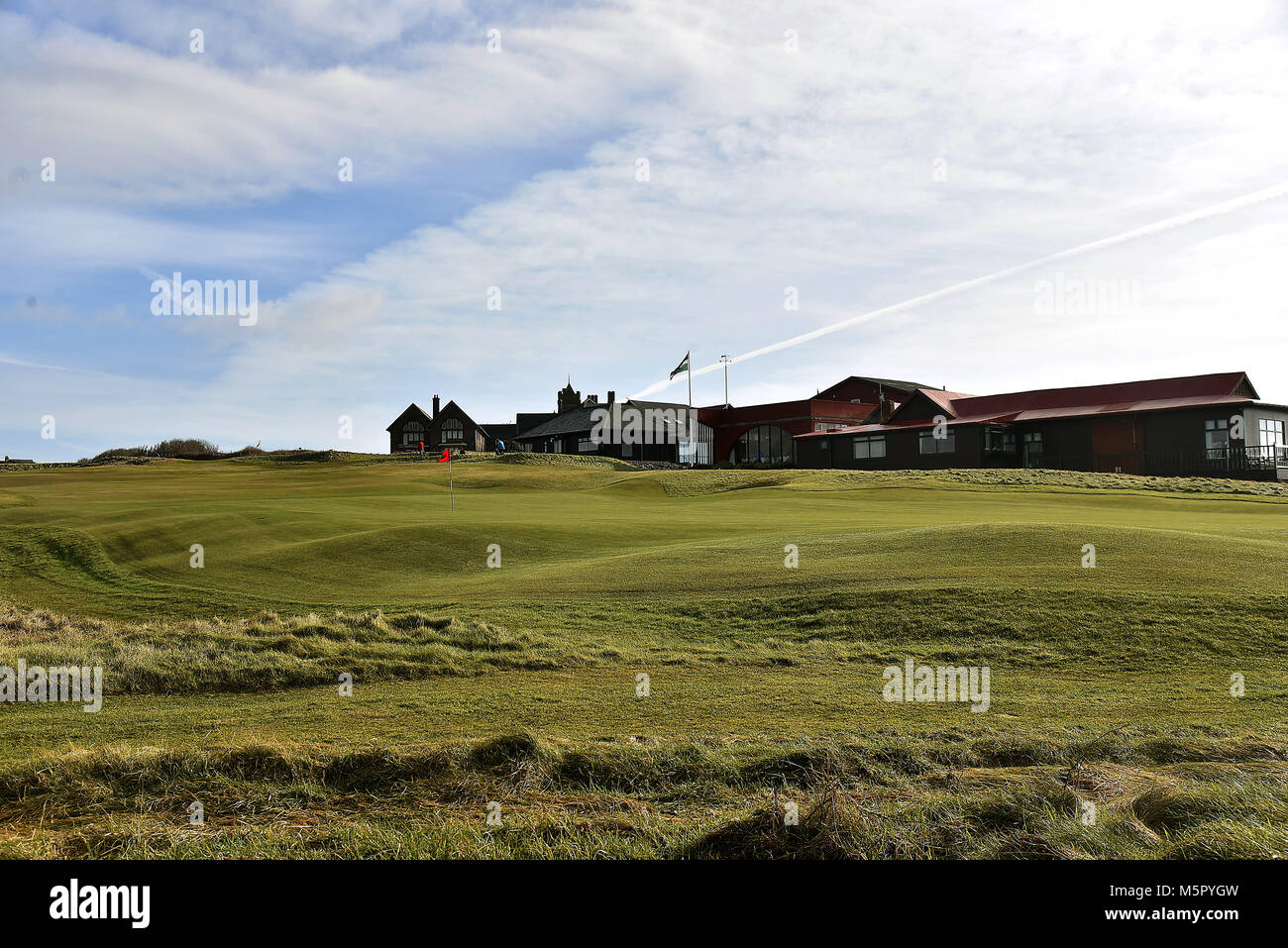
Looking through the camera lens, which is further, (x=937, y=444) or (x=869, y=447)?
(x=869, y=447)

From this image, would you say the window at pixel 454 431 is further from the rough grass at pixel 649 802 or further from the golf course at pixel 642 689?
the rough grass at pixel 649 802

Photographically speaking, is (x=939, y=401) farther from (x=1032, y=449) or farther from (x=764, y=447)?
(x=764, y=447)

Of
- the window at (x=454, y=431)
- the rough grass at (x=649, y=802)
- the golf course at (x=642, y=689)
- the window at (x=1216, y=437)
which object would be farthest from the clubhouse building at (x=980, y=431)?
the rough grass at (x=649, y=802)

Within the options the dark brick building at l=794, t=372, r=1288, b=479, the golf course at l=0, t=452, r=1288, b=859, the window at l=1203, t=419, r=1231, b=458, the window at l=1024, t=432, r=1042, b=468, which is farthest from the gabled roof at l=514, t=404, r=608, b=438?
the golf course at l=0, t=452, r=1288, b=859

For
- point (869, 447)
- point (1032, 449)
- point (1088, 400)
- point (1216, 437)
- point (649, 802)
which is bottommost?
point (649, 802)

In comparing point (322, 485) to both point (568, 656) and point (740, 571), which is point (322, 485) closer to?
point (740, 571)

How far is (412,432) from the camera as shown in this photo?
12138cm

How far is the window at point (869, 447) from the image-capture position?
3022 inches

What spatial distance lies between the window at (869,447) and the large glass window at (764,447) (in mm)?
9473

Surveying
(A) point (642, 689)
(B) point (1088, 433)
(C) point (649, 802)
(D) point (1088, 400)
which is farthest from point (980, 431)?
(C) point (649, 802)

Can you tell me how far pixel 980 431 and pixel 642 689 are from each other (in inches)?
2472

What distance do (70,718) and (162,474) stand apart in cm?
6508
